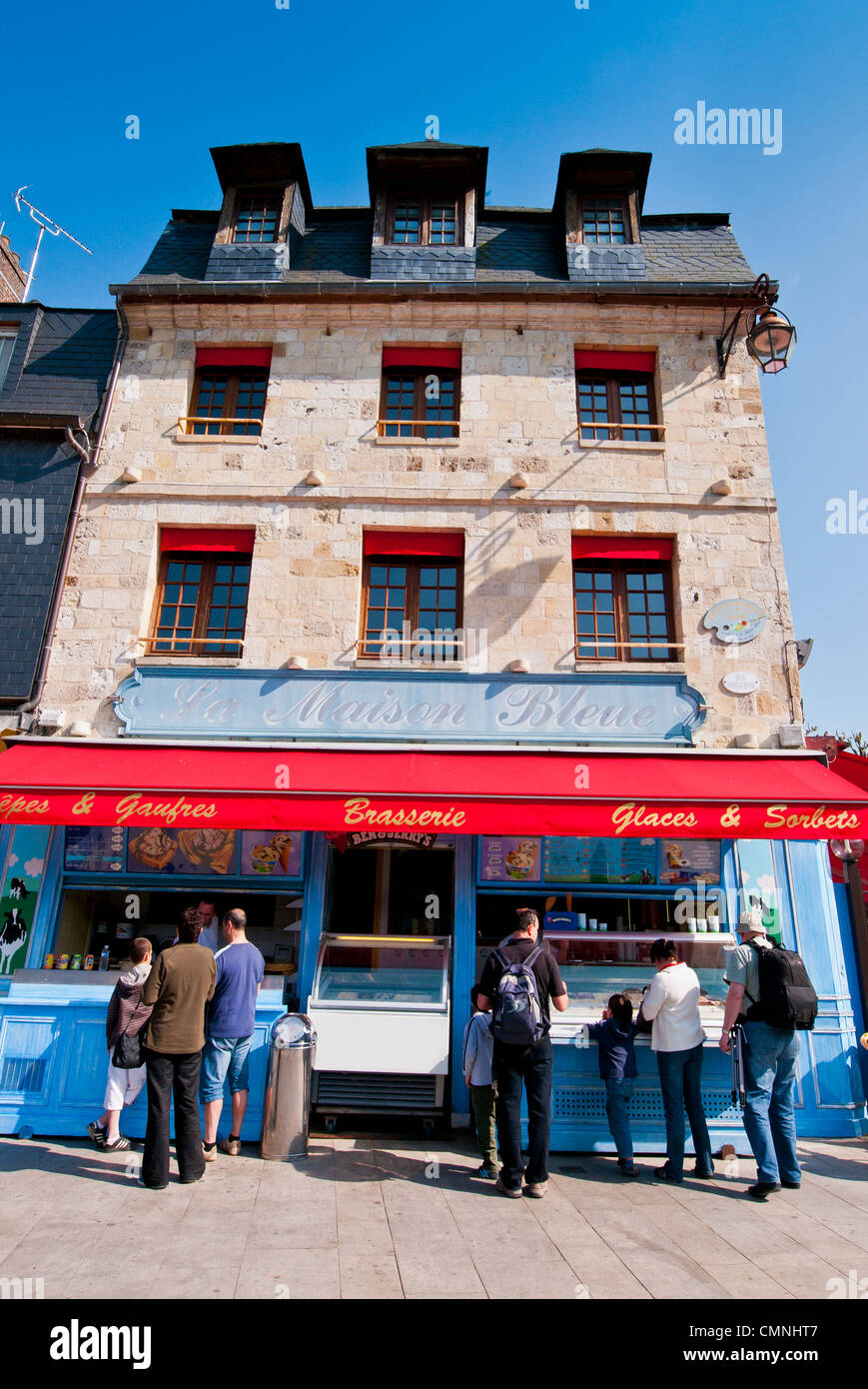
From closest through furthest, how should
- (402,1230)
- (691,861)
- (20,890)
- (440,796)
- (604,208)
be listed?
(402,1230)
(440,796)
(20,890)
(691,861)
(604,208)

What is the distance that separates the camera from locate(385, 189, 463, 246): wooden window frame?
383 inches

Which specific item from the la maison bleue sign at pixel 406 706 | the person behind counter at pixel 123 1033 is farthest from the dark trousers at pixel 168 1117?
the la maison bleue sign at pixel 406 706

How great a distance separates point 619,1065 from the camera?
5.64 metres

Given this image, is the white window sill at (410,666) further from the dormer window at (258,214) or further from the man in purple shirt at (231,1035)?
the dormer window at (258,214)

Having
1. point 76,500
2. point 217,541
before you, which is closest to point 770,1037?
point 217,541

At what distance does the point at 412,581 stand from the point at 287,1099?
17.7 feet

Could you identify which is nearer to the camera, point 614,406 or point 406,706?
point 406,706

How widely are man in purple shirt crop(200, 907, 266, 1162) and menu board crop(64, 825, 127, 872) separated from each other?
2404 millimetres

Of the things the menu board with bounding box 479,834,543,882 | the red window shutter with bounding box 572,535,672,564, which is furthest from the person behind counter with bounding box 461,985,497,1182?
the red window shutter with bounding box 572,535,672,564

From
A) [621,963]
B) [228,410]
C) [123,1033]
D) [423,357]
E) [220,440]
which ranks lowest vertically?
[123,1033]

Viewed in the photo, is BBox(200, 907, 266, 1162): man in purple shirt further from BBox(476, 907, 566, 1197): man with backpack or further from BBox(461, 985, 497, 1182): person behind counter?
BBox(476, 907, 566, 1197): man with backpack

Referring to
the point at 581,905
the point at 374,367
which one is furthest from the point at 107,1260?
the point at 374,367

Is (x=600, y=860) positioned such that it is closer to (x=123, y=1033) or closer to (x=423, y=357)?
(x=123, y=1033)

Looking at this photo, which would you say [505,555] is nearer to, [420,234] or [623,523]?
[623,523]
